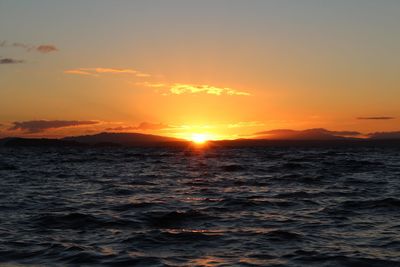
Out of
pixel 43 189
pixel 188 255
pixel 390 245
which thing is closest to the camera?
pixel 188 255

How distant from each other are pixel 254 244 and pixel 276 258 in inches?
59.5

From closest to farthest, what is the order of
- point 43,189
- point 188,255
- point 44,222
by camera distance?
point 188,255
point 44,222
point 43,189

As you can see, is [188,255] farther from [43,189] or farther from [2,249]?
[43,189]

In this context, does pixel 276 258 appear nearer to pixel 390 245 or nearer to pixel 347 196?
pixel 390 245

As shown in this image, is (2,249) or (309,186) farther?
(309,186)

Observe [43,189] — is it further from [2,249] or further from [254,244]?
[254,244]

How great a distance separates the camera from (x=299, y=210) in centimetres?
2019

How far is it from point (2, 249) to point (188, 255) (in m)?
4.85

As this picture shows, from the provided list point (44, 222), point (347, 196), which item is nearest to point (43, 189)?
point (44, 222)

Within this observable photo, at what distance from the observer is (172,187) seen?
3009cm

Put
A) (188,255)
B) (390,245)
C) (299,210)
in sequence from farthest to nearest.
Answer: (299,210), (390,245), (188,255)

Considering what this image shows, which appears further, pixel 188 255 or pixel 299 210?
pixel 299 210

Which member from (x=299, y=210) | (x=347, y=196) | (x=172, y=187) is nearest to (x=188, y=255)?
(x=299, y=210)

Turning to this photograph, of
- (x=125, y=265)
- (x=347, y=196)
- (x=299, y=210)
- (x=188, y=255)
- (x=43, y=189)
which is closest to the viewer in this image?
(x=125, y=265)
